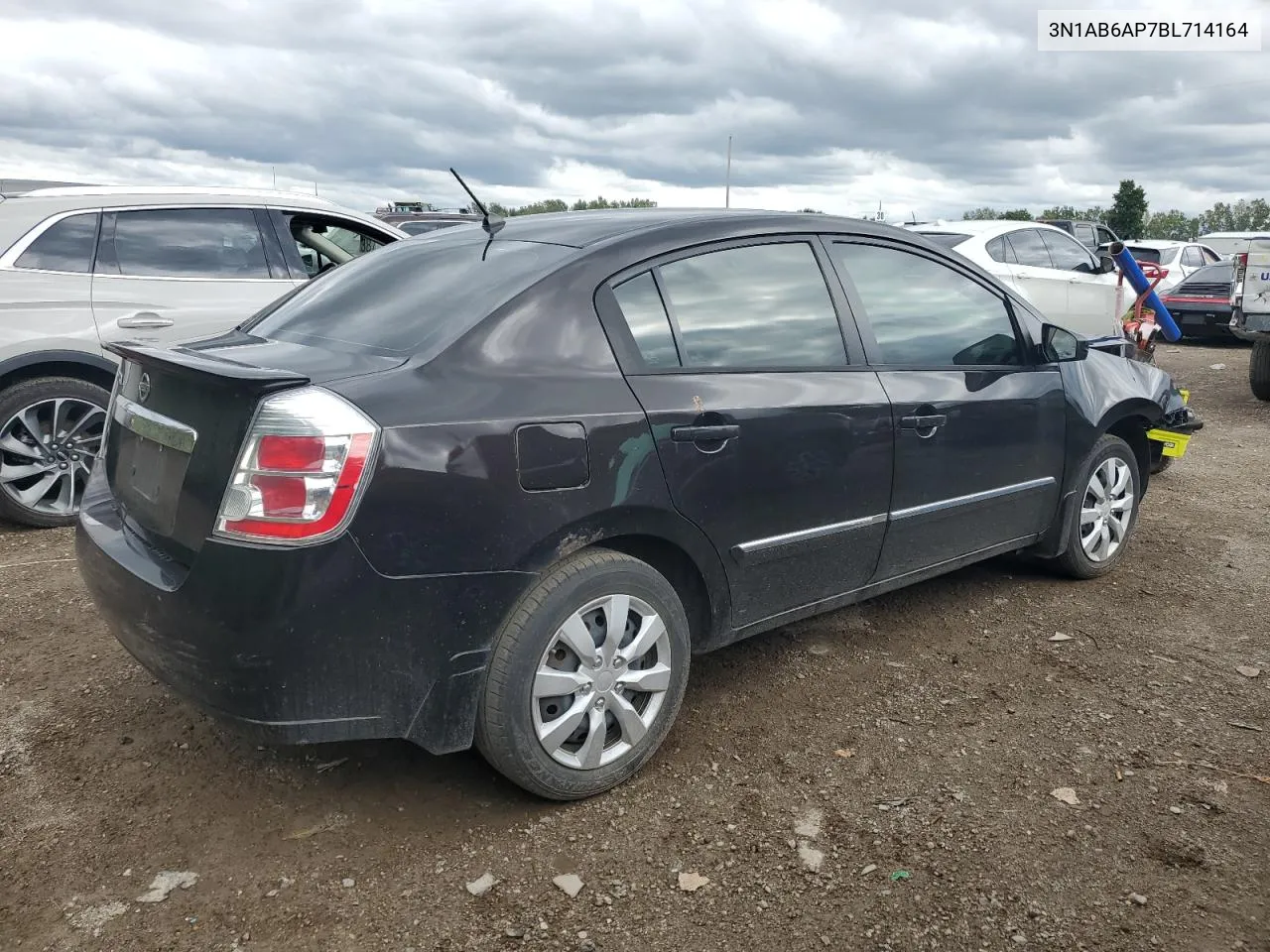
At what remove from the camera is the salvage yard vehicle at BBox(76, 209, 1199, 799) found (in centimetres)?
240

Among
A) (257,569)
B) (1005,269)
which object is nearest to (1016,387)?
(257,569)

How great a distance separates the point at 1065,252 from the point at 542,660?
9782 mm

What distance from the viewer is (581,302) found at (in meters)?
2.84

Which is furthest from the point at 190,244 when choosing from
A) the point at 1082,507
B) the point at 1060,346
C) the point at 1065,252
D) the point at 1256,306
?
the point at 1256,306

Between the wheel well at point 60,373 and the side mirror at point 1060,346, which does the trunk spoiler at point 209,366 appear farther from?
the side mirror at point 1060,346

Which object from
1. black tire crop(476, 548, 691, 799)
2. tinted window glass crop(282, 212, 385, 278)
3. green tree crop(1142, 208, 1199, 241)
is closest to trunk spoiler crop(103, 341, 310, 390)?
black tire crop(476, 548, 691, 799)

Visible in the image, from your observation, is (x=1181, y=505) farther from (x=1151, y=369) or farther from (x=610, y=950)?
(x=610, y=950)

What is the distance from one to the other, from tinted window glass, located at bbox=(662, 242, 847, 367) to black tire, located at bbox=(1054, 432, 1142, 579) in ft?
5.62

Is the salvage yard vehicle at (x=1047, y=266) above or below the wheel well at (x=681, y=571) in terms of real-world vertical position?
above

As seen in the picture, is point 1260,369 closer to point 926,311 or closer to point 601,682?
point 926,311

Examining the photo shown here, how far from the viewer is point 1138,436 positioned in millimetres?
5000

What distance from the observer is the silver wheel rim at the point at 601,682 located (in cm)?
272

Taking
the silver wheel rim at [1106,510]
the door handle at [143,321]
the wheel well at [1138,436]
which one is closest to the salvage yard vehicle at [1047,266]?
the wheel well at [1138,436]

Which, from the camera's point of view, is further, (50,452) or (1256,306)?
(1256,306)
